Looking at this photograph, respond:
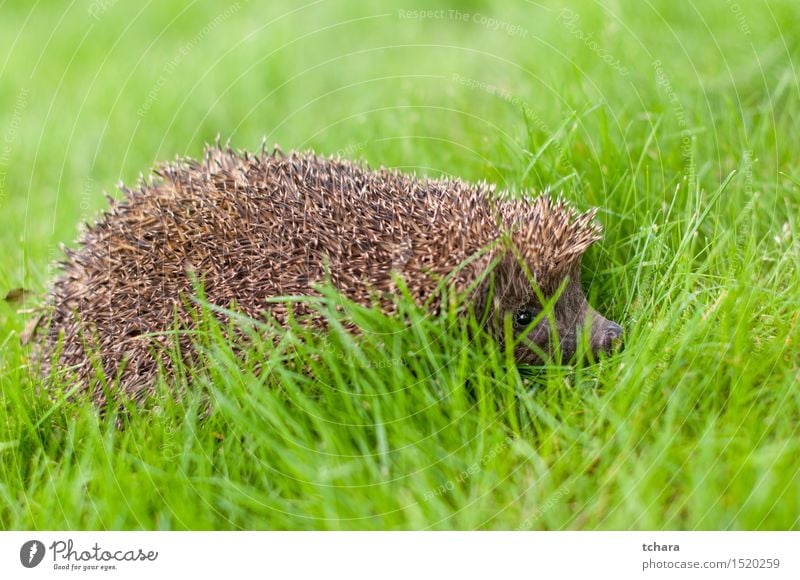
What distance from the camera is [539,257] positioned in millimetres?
4348

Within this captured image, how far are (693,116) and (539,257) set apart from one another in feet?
6.79

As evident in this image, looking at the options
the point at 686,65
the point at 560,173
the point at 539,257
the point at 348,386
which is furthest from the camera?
the point at 686,65

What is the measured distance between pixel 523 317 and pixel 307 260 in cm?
125

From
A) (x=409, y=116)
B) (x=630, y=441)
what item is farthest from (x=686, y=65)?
(x=630, y=441)

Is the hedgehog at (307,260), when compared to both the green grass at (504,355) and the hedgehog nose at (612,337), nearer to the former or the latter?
the hedgehog nose at (612,337)

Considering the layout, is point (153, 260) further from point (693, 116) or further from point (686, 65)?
point (686, 65)

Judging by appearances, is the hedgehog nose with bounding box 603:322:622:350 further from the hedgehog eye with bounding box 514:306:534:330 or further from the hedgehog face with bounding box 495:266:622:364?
the hedgehog eye with bounding box 514:306:534:330

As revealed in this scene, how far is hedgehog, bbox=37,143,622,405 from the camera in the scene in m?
4.21

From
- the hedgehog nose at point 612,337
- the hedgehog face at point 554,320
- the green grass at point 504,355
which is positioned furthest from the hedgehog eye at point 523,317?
the hedgehog nose at point 612,337

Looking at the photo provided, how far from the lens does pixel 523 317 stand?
4477 millimetres

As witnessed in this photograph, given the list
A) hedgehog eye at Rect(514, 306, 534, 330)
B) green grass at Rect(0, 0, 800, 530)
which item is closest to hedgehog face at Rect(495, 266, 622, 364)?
hedgehog eye at Rect(514, 306, 534, 330)

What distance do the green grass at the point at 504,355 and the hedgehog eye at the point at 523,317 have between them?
0.88 feet

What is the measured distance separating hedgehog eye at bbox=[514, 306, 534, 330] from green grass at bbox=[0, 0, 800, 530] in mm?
268

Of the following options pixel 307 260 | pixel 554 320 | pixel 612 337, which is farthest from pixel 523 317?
pixel 307 260
